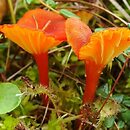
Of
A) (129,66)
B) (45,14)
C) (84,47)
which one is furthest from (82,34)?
(129,66)

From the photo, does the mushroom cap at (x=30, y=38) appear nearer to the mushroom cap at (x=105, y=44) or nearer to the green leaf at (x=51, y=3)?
the mushroom cap at (x=105, y=44)

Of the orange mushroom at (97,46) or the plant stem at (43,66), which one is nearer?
the orange mushroom at (97,46)

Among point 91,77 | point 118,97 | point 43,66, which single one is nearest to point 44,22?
point 43,66

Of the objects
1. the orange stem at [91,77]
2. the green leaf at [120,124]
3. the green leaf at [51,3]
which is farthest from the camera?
the green leaf at [51,3]

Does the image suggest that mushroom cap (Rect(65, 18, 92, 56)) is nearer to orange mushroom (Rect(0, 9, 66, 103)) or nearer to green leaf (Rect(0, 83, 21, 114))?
orange mushroom (Rect(0, 9, 66, 103))

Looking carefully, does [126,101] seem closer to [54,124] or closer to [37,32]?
[54,124]

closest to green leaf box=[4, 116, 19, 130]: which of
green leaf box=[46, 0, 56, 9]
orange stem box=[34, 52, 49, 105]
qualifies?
orange stem box=[34, 52, 49, 105]

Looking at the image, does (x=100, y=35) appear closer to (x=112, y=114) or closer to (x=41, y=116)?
(x=112, y=114)

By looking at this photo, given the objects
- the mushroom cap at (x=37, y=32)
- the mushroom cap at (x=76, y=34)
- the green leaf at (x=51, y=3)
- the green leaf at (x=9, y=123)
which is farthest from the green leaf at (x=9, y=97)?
the green leaf at (x=51, y=3)
